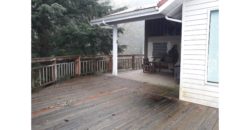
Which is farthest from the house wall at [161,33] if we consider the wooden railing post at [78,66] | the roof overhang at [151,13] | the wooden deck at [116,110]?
the wooden deck at [116,110]

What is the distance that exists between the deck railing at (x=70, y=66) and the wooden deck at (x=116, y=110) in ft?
2.11

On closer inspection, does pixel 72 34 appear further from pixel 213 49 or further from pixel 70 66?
pixel 213 49

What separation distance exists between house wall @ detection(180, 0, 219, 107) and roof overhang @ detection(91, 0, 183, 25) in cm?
37

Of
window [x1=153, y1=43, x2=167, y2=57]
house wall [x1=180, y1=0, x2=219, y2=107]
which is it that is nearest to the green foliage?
window [x1=153, y1=43, x2=167, y2=57]

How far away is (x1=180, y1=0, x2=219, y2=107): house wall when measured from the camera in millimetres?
4379

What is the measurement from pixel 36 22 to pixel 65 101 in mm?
3605

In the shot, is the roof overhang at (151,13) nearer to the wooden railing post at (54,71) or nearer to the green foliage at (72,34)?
the green foliage at (72,34)

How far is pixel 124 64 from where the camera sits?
34.8 feet

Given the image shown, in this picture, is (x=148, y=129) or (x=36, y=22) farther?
(x=36, y=22)

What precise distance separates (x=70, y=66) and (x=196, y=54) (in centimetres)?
492

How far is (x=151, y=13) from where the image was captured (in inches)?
236

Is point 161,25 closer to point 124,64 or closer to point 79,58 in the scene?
point 124,64

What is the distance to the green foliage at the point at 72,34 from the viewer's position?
805 centimetres
